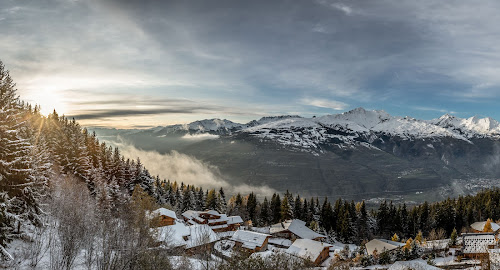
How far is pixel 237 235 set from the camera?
6488 cm

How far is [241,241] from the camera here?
6209cm

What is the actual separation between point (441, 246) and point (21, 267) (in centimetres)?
7945

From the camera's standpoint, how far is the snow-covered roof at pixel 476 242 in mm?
55656

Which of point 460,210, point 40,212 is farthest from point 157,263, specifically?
point 460,210

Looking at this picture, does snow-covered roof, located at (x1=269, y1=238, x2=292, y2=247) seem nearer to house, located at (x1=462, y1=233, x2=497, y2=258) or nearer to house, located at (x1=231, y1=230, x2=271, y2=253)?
house, located at (x1=231, y1=230, x2=271, y2=253)

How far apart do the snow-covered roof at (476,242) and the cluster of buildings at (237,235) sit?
1098 inches

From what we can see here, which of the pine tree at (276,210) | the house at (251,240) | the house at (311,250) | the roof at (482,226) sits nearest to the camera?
the house at (311,250)

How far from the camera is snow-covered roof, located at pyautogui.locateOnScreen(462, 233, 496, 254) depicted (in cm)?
5566

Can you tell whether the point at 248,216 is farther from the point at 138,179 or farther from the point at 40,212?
the point at 40,212

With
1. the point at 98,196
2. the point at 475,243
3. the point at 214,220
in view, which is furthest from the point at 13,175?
the point at 475,243

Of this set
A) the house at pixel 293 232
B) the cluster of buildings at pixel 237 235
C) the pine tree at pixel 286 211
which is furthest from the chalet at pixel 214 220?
the pine tree at pixel 286 211

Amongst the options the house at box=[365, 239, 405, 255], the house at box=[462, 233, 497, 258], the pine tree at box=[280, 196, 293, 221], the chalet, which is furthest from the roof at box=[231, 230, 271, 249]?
the house at box=[462, 233, 497, 258]

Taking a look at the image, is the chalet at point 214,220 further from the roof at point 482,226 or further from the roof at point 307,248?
the roof at point 482,226

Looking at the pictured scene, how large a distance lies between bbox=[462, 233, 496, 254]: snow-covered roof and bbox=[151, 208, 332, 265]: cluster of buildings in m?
27.9
